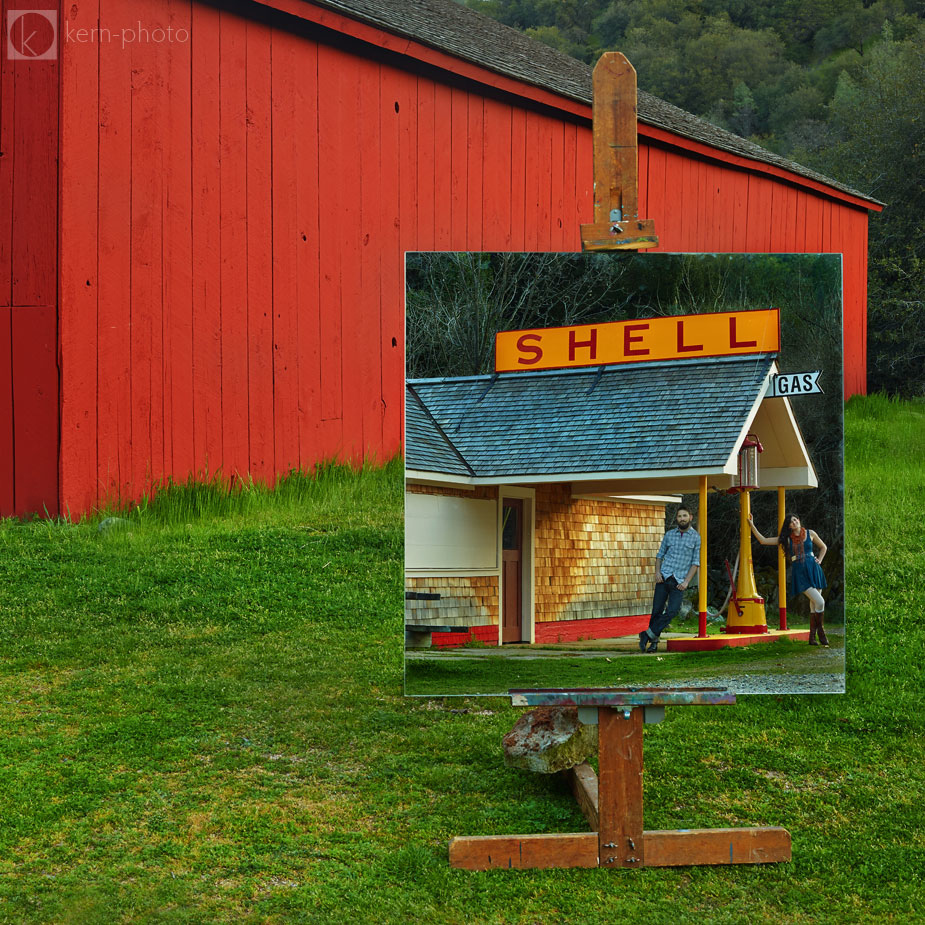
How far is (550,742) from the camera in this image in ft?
16.8

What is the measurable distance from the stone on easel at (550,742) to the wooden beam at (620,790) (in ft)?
2.28

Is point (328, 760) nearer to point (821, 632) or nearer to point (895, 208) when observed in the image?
point (821, 632)

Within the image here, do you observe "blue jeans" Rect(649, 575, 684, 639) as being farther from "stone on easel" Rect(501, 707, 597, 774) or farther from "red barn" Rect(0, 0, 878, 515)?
"red barn" Rect(0, 0, 878, 515)

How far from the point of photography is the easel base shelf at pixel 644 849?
4.42 meters

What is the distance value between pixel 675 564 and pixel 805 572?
0.57 meters

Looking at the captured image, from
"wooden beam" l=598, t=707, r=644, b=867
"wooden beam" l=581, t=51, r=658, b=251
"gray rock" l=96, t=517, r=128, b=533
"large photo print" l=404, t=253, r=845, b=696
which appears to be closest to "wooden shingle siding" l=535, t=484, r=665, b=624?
"large photo print" l=404, t=253, r=845, b=696

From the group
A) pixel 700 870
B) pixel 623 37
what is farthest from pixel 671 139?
pixel 623 37

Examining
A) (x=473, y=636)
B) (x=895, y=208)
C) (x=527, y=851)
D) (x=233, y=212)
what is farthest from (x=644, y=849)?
(x=895, y=208)

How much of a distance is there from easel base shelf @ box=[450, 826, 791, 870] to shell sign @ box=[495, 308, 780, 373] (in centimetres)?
189

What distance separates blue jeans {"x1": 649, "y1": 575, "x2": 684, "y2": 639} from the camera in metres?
4.64

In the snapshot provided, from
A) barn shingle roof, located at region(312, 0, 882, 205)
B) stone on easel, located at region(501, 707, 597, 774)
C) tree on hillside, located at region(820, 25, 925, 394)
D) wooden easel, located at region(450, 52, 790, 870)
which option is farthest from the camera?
tree on hillside, located at region(820, 25, 925, 394)

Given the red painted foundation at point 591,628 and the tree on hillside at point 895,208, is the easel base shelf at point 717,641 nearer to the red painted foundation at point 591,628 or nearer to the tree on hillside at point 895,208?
the red painted foundation at point 591,628

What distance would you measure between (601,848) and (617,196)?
2.87 m

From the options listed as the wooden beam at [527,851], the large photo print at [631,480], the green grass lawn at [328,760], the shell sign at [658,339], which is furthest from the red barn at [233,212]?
the wooden beam at [527,851]
